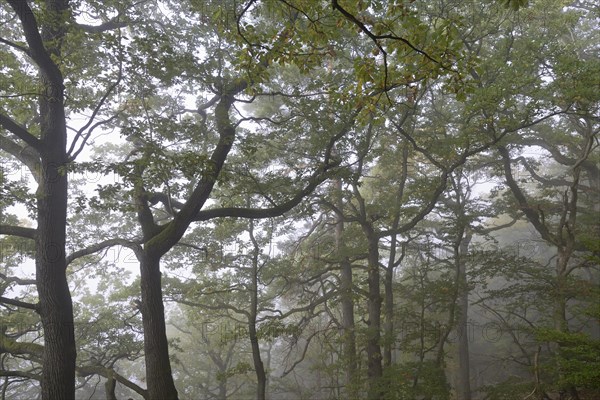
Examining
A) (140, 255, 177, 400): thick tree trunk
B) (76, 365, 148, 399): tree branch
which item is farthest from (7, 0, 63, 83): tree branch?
(76, 365, 148, 399): tree branch

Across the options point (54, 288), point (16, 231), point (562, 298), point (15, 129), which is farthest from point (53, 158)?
point (562, 298)

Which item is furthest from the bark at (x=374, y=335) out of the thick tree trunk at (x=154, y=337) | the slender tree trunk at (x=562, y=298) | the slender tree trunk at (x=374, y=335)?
the thick tree trunk at (x=154, y=337)

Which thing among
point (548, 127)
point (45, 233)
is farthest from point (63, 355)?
point (548, 127)

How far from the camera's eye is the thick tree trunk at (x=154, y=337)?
18.2 feet

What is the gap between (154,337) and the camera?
581 centimetres

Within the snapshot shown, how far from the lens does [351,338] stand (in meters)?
8.93

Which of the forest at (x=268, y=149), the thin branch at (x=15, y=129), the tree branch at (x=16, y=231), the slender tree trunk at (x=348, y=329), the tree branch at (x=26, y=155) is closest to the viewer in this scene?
the forest at (x=268, y=149)

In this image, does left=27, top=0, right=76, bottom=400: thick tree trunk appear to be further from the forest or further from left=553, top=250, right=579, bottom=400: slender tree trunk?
left=553, top=250, right=579, bottom=400: slender tree trunk

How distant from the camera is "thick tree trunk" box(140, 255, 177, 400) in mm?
5555

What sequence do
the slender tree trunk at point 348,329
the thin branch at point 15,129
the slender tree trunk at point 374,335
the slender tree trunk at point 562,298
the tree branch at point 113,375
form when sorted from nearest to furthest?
1. the thin branch at point 15,129
2. the tree branch at point 113,375
3. the slender tree trunk at point 562,298
4. the slender tree trunk at point 374,335
5. the slender tree trunk at point 348,329

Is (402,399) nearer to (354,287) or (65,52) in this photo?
(354,287)

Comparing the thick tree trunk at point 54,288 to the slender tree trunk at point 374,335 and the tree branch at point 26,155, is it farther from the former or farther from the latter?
the slender tree trunk at point 374,335

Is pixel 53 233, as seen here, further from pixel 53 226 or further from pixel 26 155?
pixel 26 155

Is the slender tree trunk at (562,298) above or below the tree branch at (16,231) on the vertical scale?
below
